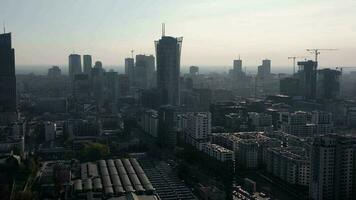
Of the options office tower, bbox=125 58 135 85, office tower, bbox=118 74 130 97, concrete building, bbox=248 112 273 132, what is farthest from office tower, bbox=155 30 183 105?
office tower, bbox=125 58 135 85

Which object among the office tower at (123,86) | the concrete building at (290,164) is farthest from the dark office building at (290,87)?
the concrete building at (290,164)

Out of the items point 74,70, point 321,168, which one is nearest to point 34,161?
point 321,168

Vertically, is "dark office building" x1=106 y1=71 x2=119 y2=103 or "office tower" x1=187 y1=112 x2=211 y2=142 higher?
"dark office building" x1=106 y1=71 x2=119 y2=103

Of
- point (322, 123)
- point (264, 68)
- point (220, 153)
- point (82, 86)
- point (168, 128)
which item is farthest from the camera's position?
point (264, 68)

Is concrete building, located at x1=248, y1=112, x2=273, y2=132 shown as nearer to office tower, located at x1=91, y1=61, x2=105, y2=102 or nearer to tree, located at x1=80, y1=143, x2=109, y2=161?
tree, located at x1=80, y1=143, x2=109, y2=161

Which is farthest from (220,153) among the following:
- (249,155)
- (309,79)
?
(309,79)

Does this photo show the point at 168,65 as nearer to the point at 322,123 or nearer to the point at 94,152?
the point at 322,123

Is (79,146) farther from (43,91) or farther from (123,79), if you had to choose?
(43,91)
